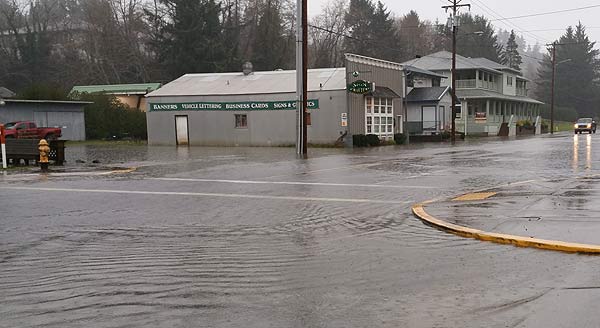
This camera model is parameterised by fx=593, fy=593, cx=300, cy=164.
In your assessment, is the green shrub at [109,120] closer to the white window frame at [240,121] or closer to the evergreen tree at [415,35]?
the white window frame at [240,121]

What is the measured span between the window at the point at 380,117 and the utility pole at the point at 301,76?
10795 millimetres

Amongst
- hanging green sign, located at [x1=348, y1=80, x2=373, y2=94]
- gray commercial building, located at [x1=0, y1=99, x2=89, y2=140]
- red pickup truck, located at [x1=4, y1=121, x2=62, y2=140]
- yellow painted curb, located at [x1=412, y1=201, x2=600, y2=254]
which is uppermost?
hanging green sign, located at [x1=348, y1=80, x2=373, y2=94]

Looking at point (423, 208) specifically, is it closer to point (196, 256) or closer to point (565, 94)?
point (196, 256)

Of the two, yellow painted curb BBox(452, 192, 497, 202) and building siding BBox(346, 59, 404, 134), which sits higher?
building siding BBox(346, 59, 404, 134)

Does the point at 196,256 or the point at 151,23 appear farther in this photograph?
the point at 151,23

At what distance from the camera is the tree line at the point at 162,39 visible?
2576 inches

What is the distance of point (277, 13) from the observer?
72.9 meters

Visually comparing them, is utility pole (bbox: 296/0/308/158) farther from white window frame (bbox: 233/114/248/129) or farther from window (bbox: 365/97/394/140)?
white window frame (bbox: 233/114/248/129)

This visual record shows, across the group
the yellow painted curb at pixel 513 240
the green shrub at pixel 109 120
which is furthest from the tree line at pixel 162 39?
the yellow painted curb at pixel 513 240

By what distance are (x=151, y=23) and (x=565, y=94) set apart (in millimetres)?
78666

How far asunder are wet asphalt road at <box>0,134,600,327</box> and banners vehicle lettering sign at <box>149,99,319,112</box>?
26.6 meters

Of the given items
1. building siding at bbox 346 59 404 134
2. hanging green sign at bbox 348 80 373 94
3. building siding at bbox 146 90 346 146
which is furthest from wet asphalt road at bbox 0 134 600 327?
building siding at bbox 146 90 346 146

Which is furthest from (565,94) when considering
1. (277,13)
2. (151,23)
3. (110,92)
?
(110,92)

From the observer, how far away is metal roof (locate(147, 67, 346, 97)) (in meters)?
40.4
